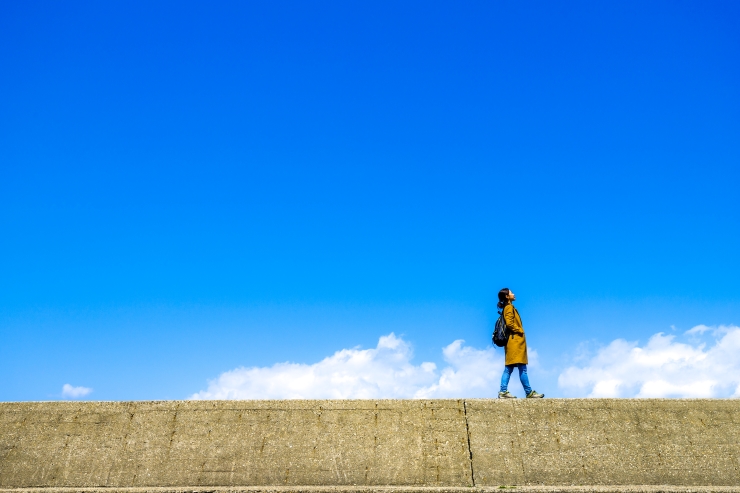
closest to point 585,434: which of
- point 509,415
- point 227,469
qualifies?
point 509,415

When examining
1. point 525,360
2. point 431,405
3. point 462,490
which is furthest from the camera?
point 525,360

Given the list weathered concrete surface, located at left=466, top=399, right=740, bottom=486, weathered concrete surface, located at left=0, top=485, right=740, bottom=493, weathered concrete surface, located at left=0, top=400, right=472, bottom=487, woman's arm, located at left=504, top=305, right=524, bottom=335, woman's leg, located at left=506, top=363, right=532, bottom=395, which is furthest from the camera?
woman's arm, located at left=504, top=305, right=524, bottom=335

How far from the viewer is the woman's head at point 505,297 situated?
8320mm

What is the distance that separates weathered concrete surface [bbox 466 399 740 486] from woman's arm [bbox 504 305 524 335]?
1460mm

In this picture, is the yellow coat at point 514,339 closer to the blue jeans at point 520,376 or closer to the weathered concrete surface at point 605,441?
the blue jeans at point 520,376

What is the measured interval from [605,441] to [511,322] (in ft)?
7.14

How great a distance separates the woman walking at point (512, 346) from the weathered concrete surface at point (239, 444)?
4.22 feet

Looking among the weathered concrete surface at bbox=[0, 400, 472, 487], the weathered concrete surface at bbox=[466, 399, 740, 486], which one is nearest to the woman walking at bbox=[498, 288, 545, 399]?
the weathered concrete surface at bbox=[466, 399, 740, 486]

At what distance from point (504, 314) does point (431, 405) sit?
2.17m

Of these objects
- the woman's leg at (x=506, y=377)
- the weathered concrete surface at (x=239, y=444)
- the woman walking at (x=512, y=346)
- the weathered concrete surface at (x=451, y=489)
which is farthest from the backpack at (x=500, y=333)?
the weathered concrete surface at (x=451, y=489)

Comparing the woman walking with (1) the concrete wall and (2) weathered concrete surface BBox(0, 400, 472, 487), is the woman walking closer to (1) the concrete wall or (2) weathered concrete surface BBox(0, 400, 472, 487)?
(1) the concrete wall

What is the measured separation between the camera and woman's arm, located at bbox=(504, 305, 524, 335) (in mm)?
8047

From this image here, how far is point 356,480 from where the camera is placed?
6.33m

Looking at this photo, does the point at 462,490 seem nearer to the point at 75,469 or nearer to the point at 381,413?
the point at 381,413
